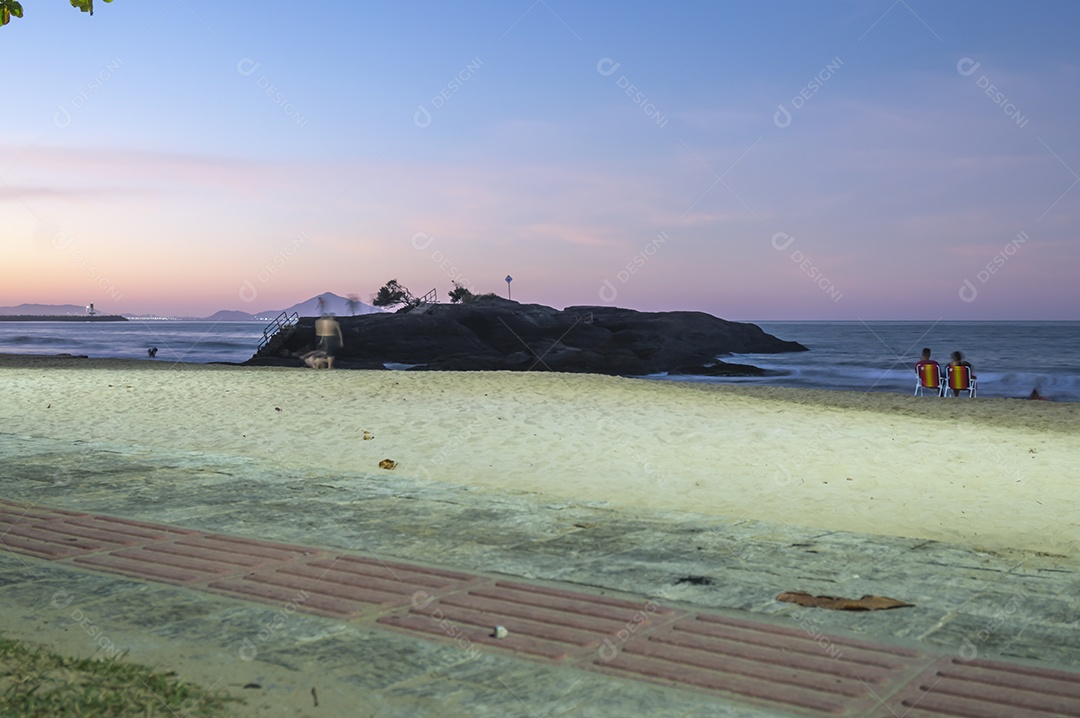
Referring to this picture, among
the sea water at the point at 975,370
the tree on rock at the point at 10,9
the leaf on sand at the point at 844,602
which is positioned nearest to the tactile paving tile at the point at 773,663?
the leaf on sand at the point at 844,602

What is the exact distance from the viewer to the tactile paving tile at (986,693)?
3029 millimetres

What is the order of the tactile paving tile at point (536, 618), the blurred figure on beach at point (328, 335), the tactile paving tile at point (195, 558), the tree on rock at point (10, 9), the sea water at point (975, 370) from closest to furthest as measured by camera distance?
1. the tactile paving tile at point (536, 618)
2. the tree on rock at point (10, 9)
3. the tactile paving tile at point (195, 558)
4. the blurred figure on beach at point (328, 335)
5. the sea water at point (975, 370)

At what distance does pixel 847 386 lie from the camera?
139 ft

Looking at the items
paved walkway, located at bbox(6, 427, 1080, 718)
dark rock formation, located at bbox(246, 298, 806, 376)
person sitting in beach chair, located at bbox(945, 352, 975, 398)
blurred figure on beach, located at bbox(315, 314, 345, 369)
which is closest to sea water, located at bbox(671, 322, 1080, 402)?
dark rock formation, located at bbox(246, 298, 806, 376)

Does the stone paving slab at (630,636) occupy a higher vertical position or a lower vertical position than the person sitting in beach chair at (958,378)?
lower

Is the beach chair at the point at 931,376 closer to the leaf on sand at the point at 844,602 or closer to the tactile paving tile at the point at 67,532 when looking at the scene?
the leaf on sand at the point at 844,602

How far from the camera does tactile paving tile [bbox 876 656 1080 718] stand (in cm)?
303

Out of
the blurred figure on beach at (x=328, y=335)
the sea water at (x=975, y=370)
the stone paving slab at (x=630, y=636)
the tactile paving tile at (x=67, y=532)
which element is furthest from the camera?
the sea water at (x=975, y=370)

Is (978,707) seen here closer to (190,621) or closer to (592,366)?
(190,621)

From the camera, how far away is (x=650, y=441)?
1095 centimetres

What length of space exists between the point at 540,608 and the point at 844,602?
53.7 inches

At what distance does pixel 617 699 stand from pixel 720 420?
10145 mm

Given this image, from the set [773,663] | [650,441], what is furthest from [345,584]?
[650,441]

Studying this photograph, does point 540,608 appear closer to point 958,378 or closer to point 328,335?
point 958,378
